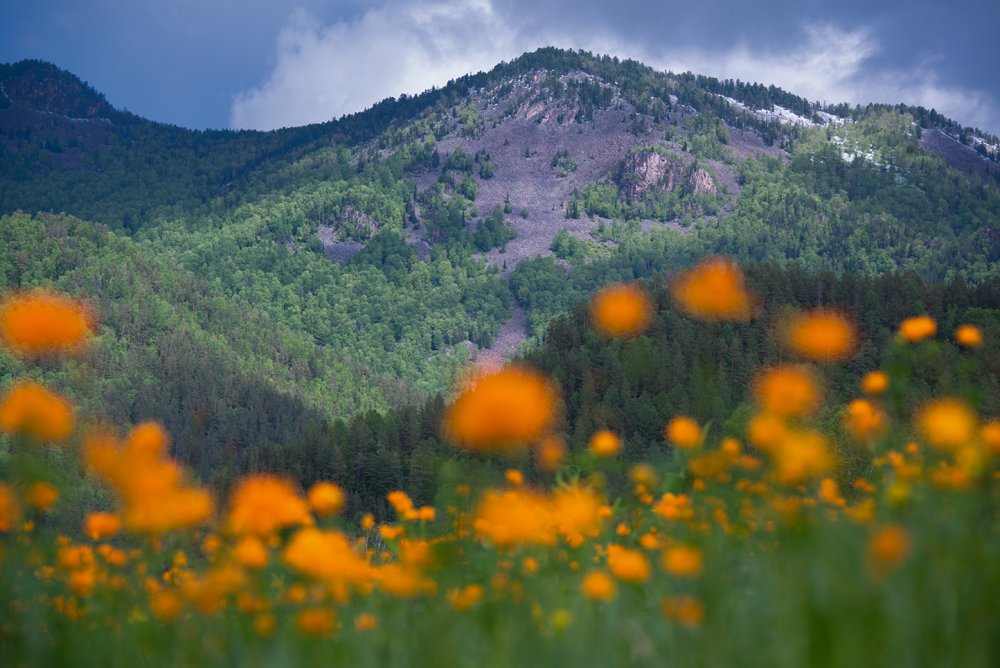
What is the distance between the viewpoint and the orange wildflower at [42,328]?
441 cm

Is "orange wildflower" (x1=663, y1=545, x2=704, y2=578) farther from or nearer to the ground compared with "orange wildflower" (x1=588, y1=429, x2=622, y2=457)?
nearer to the ground

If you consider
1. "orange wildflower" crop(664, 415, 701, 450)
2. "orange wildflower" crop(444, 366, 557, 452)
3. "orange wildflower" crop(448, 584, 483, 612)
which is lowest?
"orange wildflower" crop(448, 584, 483, 612)

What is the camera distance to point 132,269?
648ft

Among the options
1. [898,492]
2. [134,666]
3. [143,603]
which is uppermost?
[898,492]

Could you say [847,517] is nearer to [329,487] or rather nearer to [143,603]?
[329,487]

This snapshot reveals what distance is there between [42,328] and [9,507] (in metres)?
0.89

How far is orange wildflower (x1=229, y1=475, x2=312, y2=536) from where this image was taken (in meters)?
4.02

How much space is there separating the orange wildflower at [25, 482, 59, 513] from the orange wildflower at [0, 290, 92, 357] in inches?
26.9

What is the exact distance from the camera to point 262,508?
4.01 m

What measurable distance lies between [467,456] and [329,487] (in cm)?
98

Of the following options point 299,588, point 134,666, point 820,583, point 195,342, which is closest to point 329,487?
point 299,588

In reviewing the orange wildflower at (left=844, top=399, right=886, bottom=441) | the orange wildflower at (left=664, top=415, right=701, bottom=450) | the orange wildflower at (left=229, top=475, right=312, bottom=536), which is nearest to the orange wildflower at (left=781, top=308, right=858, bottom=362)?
the orange wildflower at (left=844, top=399, right=886, bottom=441)

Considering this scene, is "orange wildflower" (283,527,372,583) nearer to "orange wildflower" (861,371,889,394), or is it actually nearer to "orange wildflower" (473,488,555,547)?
"orange wildflower" (473,488,555,547)

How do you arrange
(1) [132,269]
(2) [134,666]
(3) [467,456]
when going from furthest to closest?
(1) [132,269]
(3) [467,456]
(2) [134,666]
